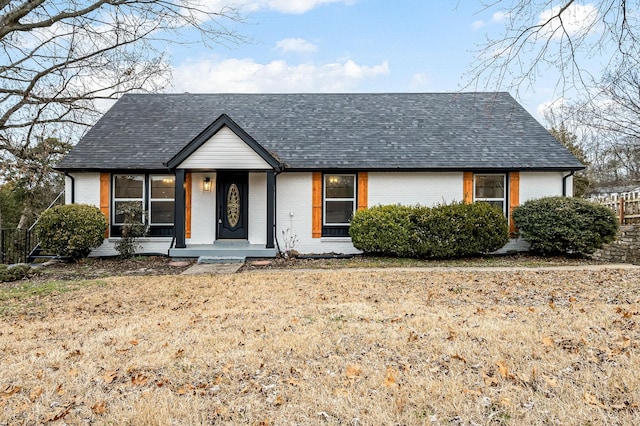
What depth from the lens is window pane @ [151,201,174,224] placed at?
12.8 m

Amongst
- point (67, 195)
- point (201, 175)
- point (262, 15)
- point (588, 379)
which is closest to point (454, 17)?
point (262, 15)

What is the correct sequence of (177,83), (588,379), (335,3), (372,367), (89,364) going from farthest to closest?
1. (177,83)
2. (335,3)
3. (89,364)
4. (372,367)
5. (588,379)

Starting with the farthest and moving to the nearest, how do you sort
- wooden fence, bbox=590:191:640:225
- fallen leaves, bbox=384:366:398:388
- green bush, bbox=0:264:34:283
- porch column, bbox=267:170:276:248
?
wooden fence, bbox=590:191:640:225 → porch column, bbox=267:170:276:248 → green bush, bbox=0:264:34:283 → fallen leaves, bbox=384:366:398:388

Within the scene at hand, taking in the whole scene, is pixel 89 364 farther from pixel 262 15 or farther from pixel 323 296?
pixel 262 15

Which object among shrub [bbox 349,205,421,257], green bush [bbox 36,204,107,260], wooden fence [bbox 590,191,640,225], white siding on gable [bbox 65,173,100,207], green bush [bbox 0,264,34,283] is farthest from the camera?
wooden fence [bbox 590,191,640,225]

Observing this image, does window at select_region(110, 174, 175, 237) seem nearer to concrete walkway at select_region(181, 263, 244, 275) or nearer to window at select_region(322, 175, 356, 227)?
concrete walkway at select_region(181, 263, 244, 275)

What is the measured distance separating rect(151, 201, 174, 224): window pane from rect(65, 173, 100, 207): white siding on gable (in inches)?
69.7

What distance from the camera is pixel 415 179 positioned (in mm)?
12758

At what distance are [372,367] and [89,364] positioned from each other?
2790mm

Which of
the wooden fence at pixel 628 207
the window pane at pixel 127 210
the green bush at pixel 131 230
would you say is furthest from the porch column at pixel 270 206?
the wooden fence at pixel 628 207

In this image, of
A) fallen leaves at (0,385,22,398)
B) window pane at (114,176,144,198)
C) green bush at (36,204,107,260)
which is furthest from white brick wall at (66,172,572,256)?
fallen leaves at (0,385,22,398)

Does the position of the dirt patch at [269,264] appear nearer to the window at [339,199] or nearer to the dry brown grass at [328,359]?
the window at [339,199]

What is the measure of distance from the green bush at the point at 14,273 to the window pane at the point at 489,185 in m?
13.2

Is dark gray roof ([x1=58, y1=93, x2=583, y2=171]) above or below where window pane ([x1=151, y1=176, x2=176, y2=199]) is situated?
above
